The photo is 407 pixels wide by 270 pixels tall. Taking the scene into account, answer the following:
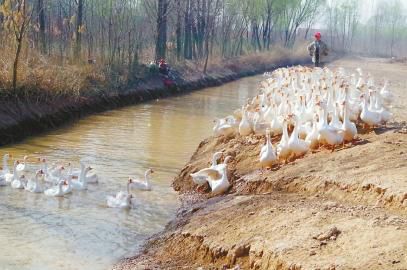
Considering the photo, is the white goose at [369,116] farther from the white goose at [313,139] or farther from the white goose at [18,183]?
the white goose at [18,183]

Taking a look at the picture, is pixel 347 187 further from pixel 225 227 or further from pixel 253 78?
pixel 253 78

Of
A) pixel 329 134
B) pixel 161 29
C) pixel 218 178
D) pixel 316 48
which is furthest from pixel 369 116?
pixel 161 29

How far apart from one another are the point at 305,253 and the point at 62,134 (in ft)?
39.7

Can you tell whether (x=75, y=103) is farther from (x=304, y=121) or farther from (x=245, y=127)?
(x=304, y=121)

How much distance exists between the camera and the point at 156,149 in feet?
48.9

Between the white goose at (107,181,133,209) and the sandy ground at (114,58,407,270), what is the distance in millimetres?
923

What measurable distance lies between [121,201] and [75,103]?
10502mm

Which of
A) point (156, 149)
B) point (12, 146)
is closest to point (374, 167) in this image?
point (156, 149)

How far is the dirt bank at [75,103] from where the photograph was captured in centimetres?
1562

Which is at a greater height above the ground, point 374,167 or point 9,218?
point 374,167

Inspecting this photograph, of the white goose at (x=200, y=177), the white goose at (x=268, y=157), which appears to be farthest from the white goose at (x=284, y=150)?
the white goose at (x=200, y=177)

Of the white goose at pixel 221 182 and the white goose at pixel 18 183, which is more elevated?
the white goose at pixel 221 182

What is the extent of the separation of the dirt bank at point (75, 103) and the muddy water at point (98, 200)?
465 millimetres

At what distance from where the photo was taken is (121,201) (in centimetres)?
972
